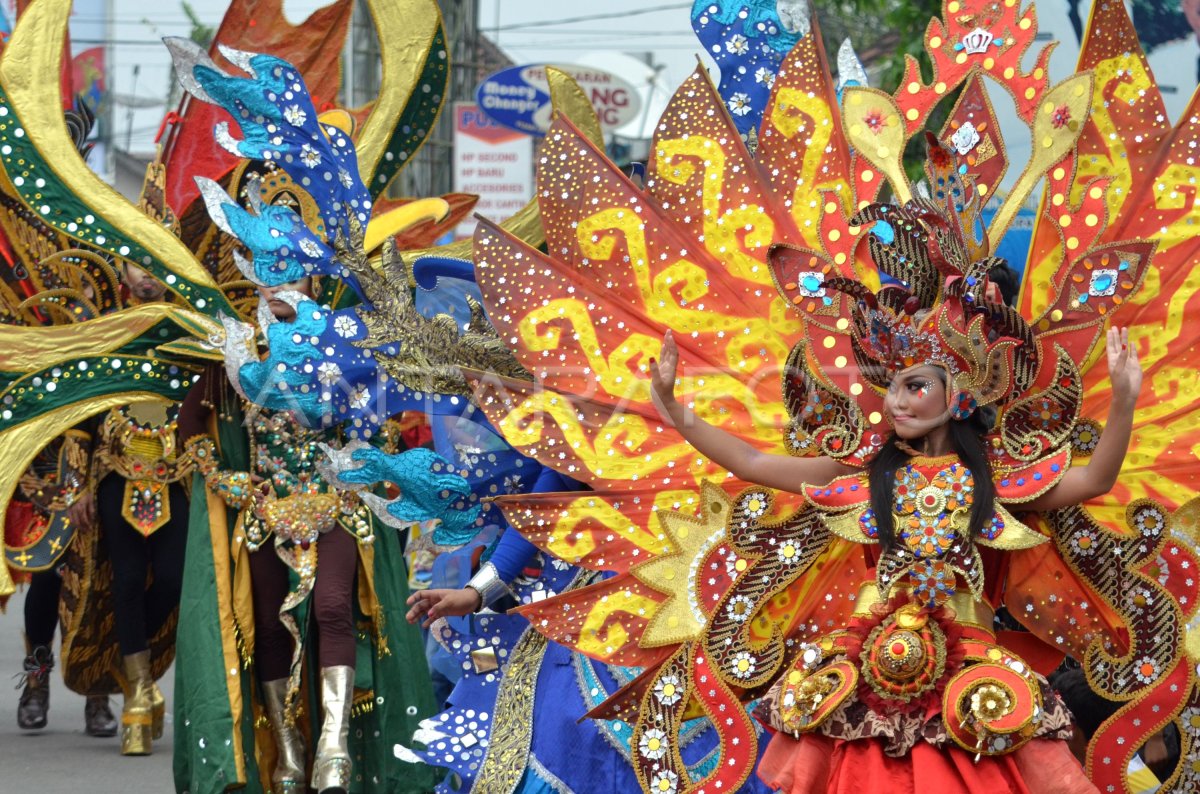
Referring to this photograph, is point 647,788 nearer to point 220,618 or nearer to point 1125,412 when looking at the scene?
point 1125,412

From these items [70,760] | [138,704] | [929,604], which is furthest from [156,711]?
[929,604]

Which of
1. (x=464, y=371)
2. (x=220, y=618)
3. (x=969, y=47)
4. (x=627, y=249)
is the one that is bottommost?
(x=220, y=618)

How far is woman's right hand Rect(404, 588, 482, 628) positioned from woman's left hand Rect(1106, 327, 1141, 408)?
204cm

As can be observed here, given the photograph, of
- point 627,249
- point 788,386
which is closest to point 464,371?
point 627,249

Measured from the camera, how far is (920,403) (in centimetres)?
438

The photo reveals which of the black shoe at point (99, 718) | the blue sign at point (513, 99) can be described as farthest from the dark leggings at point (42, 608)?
the blue sign at point (513, 99)

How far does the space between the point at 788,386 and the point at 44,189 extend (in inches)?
106

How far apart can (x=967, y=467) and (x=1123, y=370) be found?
1.47 feet

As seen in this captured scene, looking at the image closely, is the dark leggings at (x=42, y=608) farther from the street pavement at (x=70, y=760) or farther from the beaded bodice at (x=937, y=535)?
the beaded bodice at (x=937, y=535)

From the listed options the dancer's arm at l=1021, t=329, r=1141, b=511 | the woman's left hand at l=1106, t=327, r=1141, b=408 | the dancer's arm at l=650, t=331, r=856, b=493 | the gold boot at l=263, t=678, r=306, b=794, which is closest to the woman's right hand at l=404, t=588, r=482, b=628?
the dancer's arm at l=650, t=331, r=856, b=493

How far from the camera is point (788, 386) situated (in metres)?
4.86

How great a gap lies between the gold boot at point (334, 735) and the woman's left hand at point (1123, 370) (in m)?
3.19

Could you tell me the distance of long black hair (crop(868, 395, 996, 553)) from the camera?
4344 mm

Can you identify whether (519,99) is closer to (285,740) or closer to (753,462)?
(285,740)
